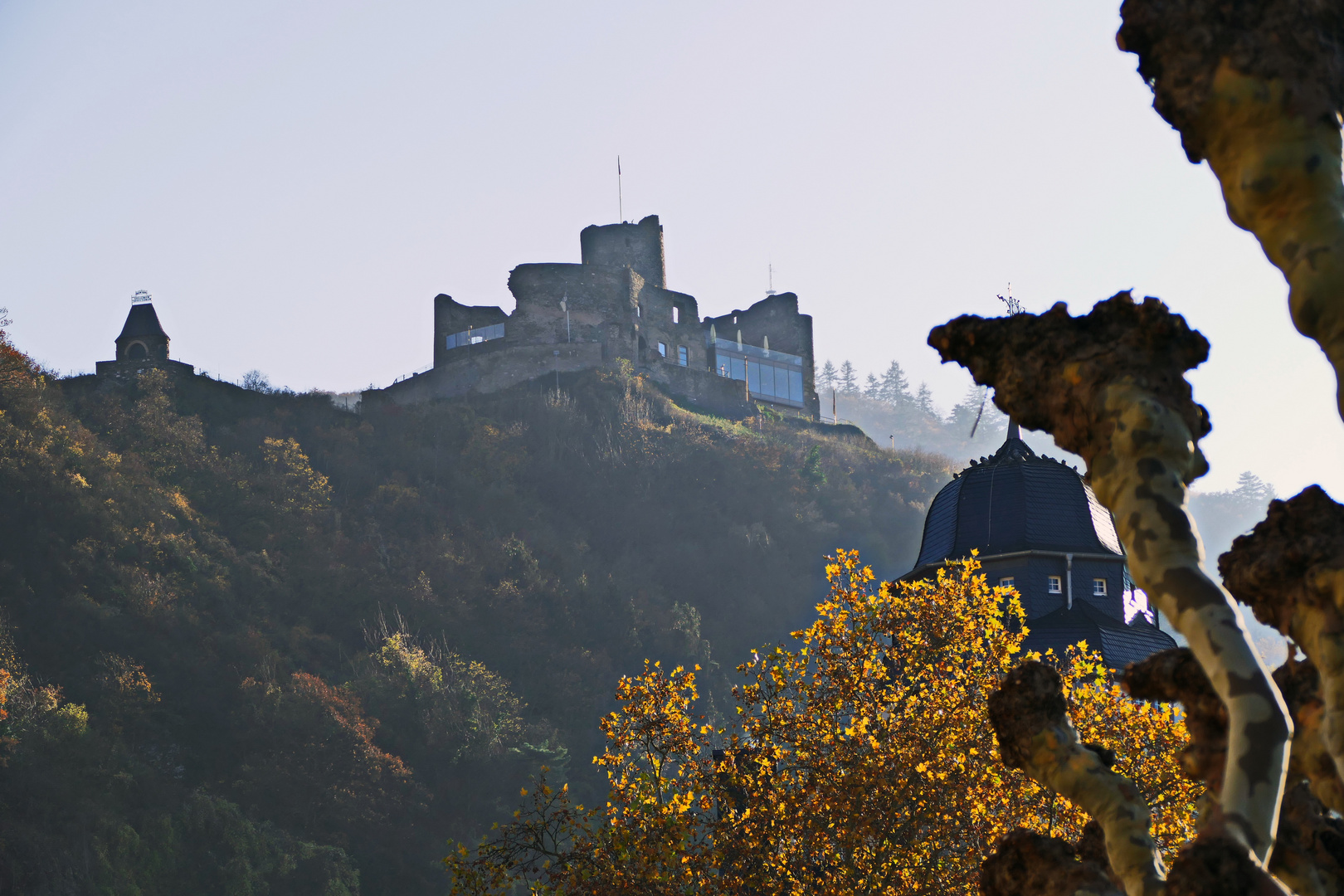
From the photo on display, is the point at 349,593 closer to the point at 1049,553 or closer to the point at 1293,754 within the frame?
the point at 1049,553

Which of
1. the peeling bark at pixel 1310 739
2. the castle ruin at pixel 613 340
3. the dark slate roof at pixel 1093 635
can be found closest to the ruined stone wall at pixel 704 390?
the castle ruin at pixel 613 340

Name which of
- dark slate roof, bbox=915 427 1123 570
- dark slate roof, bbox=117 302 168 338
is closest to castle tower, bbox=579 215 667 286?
dark slate roof, bbox=117 302 168 338

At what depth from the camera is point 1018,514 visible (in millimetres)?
30625

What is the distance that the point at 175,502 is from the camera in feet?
174

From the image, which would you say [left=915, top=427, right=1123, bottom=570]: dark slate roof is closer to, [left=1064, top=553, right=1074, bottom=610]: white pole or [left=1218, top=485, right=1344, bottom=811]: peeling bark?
[left=1064, top=553, right=1074, bottom=610]: white pole

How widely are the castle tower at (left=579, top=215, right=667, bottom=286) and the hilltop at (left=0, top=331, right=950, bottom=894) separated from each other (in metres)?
11.0

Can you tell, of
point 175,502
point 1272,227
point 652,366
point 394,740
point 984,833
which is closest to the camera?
point 1272,227

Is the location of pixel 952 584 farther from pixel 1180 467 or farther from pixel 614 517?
pixel 614 517

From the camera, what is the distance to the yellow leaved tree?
15.3 m

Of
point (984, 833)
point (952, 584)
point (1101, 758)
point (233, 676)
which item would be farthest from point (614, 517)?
point (1101, 758)

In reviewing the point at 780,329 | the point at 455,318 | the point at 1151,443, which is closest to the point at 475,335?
the point at 455,318

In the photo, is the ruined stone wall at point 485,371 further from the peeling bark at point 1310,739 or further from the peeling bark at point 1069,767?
the peeling bark at point 1310,739

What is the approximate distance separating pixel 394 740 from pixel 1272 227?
4216cm

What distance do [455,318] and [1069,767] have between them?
72848 millimetres
